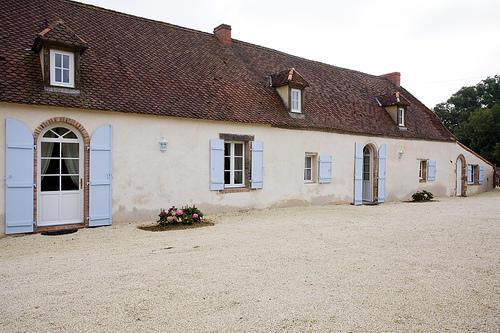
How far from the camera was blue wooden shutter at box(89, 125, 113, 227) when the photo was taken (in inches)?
326

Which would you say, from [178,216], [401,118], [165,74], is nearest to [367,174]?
[401,118]

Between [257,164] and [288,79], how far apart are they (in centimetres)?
324

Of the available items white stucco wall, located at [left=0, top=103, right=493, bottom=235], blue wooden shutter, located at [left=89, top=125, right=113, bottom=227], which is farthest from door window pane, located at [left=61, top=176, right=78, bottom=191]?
white stucco wall, located at [left=0, top=103, right=493, bottom=235]

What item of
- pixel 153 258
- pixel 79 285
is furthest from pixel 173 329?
pixel 153 258

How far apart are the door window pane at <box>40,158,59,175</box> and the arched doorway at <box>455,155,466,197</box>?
1837 cm

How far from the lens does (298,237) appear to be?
24.0ft

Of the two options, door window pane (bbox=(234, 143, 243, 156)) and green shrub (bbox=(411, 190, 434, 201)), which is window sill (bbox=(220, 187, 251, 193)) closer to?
door window pane (bbox=(234, 143, 243, 156))

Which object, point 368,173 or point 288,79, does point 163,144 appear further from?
point 368,173

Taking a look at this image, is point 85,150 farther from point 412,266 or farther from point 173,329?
point 412,266

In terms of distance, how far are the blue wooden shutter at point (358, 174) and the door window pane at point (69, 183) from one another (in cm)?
970

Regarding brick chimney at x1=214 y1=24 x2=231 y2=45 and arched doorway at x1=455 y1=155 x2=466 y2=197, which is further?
arched doorway at x1=455 y1=155 x2=466 y2=197

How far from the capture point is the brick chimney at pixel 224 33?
522 inches

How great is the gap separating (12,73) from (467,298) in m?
9.02

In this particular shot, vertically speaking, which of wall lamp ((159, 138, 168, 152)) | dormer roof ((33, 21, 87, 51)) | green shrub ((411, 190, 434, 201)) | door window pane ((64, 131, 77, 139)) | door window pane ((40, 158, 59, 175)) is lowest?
green shrub ((411, 190, 434, 201))
